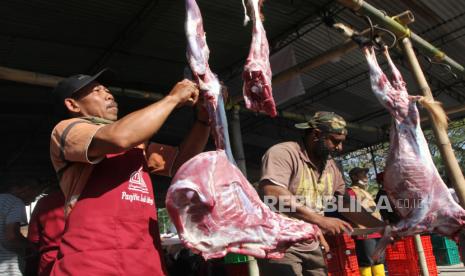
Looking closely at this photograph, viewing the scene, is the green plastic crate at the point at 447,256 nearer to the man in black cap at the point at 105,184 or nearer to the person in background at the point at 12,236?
the person in background at the point at 12,236

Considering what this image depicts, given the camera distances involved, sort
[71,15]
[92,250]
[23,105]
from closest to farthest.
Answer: [92,250] < [71,15] < [23,105]

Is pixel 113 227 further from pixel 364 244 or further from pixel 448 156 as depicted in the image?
pixel 364 244

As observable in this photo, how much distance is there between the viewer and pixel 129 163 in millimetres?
2059

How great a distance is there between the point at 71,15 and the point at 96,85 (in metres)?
4.69

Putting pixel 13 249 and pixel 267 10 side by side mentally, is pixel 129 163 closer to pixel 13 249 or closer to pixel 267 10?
pixel 13 249

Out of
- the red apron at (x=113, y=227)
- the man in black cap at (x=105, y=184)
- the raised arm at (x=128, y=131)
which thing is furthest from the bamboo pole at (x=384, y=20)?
the red apron at (x=113, y=227)

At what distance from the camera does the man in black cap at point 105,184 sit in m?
1.78

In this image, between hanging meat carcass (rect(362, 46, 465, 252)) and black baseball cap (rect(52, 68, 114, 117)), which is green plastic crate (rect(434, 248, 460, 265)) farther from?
black baseball cap (rect(52, 68, 114, 117))

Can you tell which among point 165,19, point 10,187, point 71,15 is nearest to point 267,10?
point 165,19

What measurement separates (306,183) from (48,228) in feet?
6.78

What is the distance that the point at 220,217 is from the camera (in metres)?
2.00

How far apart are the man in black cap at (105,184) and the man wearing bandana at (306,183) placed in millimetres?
1172

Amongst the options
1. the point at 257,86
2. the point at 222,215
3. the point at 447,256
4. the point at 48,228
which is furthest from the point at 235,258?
the point at 447,256

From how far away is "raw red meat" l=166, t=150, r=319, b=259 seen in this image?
6.42 feet
